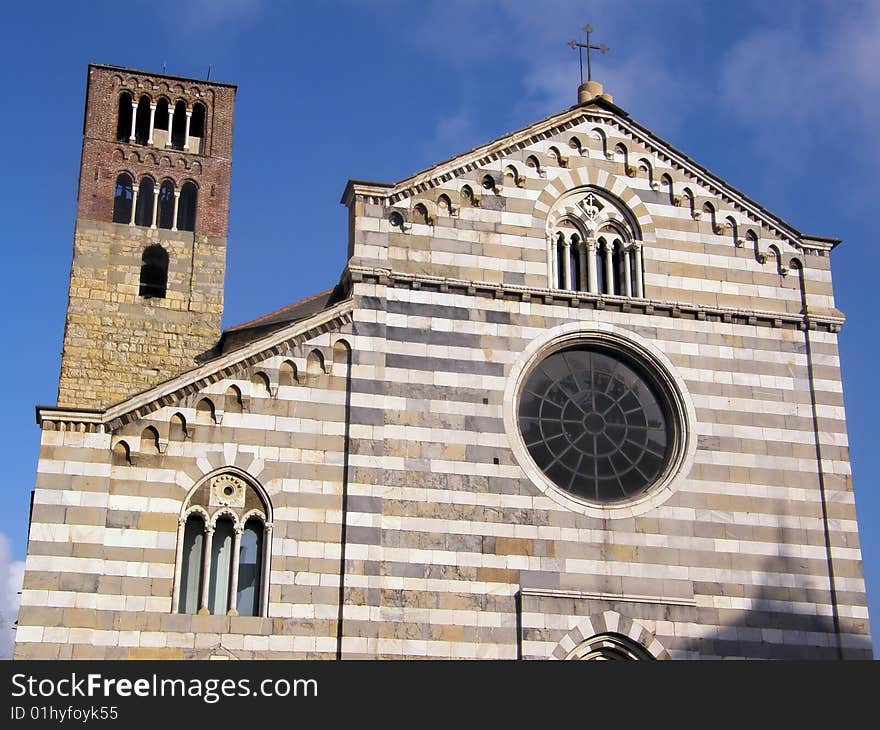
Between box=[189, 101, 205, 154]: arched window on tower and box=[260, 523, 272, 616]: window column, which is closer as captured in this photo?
box=[260, 523, 272, 616]: window column

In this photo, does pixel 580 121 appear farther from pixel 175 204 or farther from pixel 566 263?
pixel 175 204

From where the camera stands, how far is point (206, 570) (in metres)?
20.1

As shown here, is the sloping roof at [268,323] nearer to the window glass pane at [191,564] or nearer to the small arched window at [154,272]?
the small arched window at [154,272]

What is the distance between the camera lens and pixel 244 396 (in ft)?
69.4

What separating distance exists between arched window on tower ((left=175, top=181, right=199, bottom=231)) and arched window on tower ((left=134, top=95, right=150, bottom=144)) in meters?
2.19

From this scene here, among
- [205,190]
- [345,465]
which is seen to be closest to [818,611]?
[345,465]

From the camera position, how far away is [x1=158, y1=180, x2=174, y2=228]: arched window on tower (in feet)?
134

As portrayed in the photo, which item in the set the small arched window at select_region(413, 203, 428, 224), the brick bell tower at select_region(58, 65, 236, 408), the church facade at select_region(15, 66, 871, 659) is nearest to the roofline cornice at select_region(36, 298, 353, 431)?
the church facade at select_region(15, 66, 871, 659)

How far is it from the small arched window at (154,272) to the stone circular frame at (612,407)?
63.7 feet

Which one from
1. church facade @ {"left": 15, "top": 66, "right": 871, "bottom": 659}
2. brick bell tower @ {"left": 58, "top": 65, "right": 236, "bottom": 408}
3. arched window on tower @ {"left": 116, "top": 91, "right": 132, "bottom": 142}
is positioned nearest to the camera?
church facade @ {"left": 15, "top": 66, "right": 871, "bottom": 659}

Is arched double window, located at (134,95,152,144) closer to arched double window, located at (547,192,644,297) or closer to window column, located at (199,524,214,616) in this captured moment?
arched double window, located at (547,192,644,297)

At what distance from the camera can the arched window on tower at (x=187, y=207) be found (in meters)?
41.0

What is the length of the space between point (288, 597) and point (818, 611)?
8664 millimetres

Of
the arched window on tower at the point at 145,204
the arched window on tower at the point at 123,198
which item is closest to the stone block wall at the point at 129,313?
the arched window on tower at the point at 145,204
